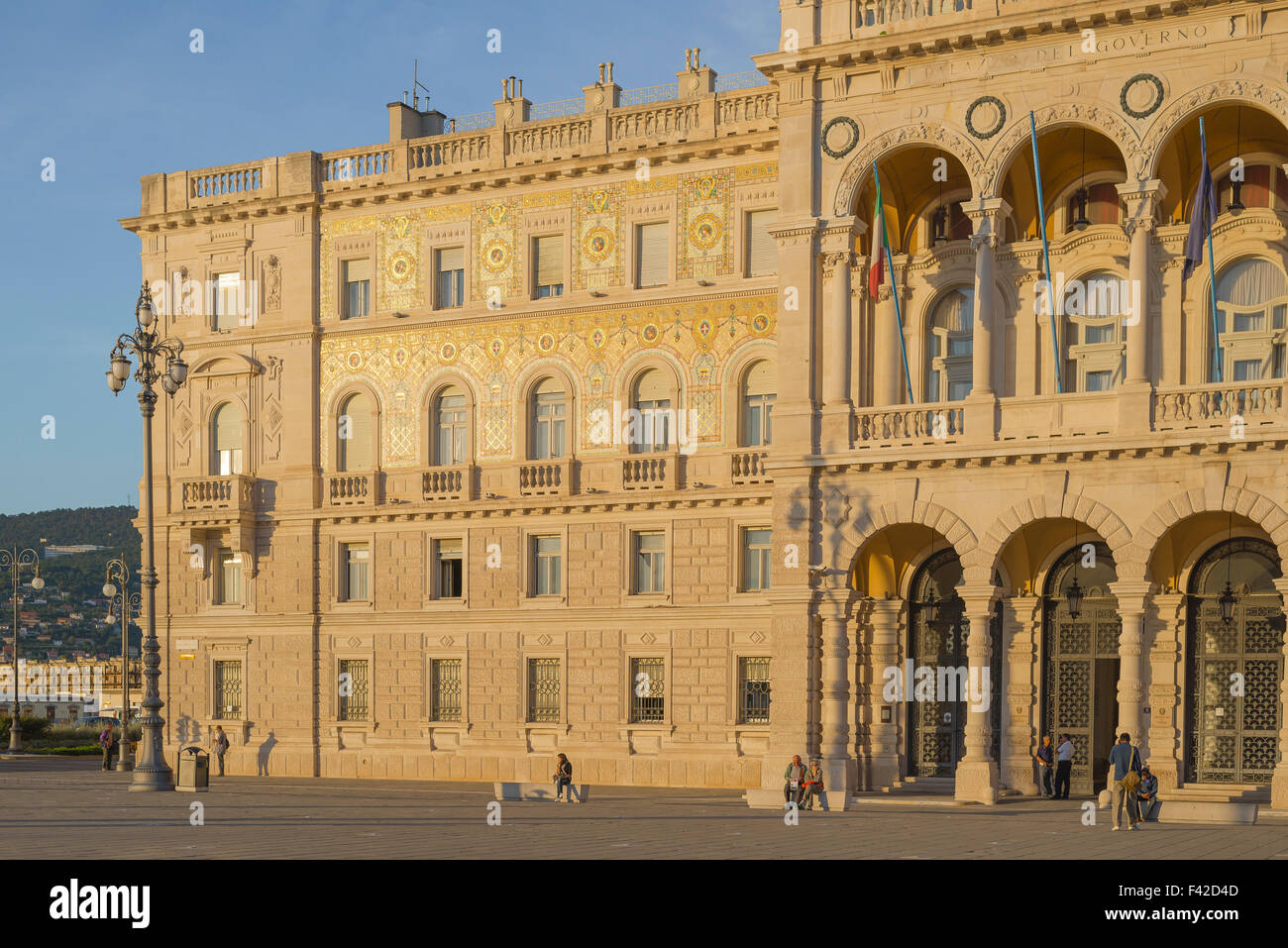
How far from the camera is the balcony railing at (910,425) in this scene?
3666 centimetres

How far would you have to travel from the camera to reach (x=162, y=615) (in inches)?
1996

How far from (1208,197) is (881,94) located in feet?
24.2

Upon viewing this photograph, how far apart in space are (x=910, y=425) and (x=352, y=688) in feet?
59.8

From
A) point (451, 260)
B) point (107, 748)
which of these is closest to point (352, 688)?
point (107, 748)

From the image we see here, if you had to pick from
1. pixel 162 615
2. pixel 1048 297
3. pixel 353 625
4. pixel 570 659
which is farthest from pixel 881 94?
pixel 162 615

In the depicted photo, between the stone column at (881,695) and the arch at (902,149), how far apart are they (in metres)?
9.30

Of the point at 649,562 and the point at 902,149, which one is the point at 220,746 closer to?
the point at 649,562

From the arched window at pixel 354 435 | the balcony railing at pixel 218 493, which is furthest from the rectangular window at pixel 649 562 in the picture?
the balcony railing at pixel 218 493

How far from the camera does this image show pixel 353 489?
47.5 m

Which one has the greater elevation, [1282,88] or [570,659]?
[1282,88]

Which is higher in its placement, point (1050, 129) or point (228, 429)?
point (1050, 129)
